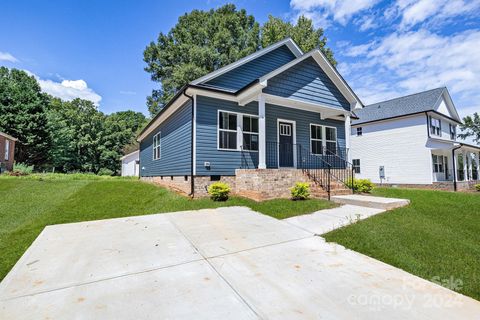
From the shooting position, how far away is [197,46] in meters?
24.5

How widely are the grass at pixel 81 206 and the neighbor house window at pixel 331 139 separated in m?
5.24

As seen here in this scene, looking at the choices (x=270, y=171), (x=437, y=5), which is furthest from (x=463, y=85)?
(x=270, y=171)

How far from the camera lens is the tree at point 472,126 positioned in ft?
130

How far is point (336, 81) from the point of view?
10.0 m

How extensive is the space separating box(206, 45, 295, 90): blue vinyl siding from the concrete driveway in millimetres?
7185

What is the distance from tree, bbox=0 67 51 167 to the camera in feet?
79.2

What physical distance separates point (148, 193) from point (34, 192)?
4.46 metres

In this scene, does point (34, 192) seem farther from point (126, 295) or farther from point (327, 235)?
point (327, 235)

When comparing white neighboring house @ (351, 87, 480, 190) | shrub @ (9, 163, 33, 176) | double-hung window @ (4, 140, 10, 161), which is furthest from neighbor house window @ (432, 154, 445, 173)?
double-hung window @ (4, 140, 10, 161)

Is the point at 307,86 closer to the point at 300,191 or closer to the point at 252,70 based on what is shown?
the point at 252,70

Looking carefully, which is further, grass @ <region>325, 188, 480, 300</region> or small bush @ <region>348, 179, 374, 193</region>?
small bush @ <region>348, 179, 374, 193</region>

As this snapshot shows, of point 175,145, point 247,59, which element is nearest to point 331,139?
point 247,59

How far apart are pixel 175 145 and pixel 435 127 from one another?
805 inches

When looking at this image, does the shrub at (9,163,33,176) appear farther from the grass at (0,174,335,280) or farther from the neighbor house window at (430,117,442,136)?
the neighbor house window at (430,117,442,136)
